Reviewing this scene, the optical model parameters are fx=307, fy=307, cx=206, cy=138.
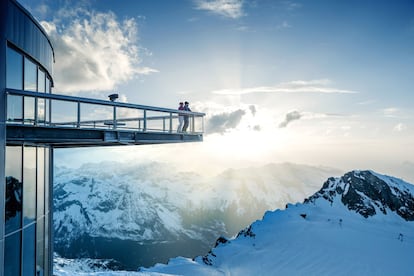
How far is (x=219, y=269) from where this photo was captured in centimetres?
6744

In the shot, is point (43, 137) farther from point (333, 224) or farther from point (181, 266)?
point (333, 224)

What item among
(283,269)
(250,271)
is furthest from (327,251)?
(250,271)

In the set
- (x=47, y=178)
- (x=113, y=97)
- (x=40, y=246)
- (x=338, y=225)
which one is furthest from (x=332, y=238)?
(x=113, y=97)

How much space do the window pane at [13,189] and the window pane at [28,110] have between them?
1.01 metres

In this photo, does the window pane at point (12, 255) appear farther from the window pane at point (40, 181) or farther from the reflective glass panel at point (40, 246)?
the window pane at point (40, 181)

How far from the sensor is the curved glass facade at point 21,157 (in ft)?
29.0

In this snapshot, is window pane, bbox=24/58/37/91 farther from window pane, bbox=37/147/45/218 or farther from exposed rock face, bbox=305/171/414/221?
exposed rock face, bbox=305/171/414/221

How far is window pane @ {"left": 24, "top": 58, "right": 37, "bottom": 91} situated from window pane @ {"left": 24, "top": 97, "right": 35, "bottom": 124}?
0.48 metres

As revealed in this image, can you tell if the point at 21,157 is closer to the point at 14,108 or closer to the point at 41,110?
the point at 14,108

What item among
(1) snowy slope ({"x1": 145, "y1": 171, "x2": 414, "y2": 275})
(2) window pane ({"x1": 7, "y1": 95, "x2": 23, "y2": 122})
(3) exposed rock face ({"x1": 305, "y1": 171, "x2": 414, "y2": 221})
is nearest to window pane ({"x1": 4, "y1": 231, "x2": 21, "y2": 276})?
(2) window pane ({"x1": 7, "y1": 95, "x2": 23, "y2": 122})

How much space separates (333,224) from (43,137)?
81.9 metres

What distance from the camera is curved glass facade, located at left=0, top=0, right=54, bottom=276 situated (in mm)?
8852

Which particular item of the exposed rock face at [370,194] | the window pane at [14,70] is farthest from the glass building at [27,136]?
the exposed rock face at [370,194]

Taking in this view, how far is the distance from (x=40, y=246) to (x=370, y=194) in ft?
302
